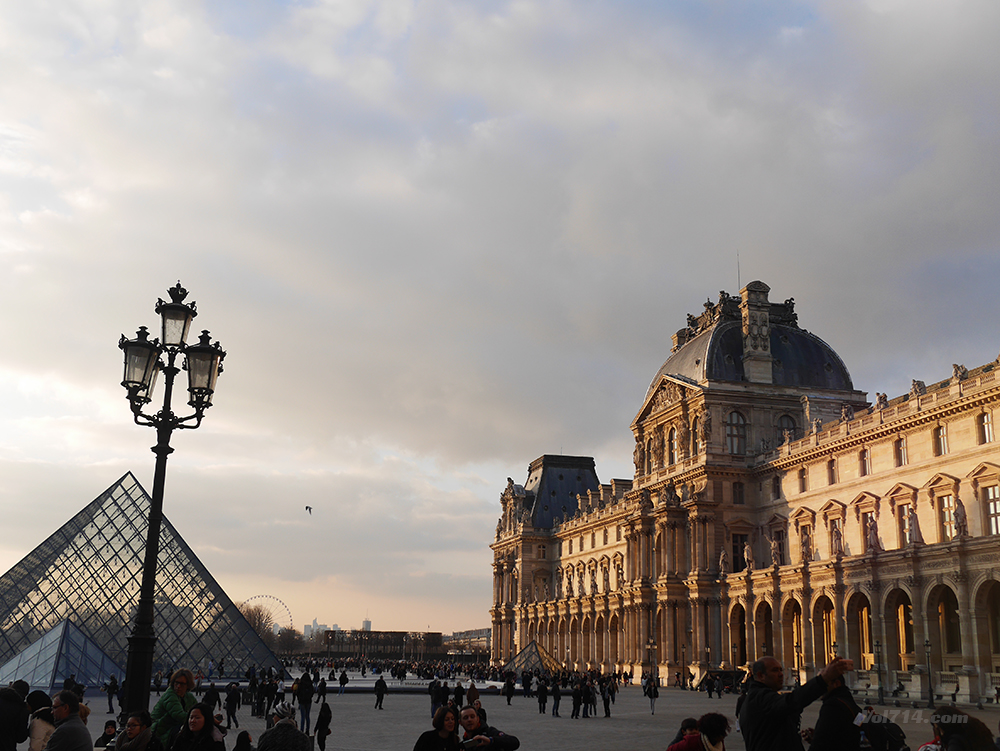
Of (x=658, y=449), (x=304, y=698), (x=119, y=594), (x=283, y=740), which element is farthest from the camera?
(x=658, y=449)

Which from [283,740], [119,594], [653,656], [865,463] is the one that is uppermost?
[865,463]

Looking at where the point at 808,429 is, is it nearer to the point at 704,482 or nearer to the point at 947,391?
the point at 704,482

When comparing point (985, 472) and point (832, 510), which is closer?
point (985, 472)

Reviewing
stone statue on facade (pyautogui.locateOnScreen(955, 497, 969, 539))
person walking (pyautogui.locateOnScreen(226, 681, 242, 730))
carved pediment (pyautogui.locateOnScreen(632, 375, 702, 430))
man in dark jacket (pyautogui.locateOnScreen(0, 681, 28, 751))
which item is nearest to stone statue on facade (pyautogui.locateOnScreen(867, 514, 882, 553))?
stone statue on facade (pyautogui.locateOnScreen(955, 497, 969, 539))

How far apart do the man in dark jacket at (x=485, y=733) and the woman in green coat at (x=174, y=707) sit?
2.36 meters

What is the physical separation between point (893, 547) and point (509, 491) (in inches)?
2147

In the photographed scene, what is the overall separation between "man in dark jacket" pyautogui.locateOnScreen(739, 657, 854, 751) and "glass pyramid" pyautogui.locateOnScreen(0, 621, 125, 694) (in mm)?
33550

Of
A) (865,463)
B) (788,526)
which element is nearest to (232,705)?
(865,463)

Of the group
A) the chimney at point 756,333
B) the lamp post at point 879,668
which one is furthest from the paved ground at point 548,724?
the chimney at point 756,333

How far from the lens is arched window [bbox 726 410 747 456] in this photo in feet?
179

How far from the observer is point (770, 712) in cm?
595

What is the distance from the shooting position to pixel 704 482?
177 ft

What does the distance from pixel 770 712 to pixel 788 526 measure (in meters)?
46.3

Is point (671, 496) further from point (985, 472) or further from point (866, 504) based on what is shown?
point (985, 472)
